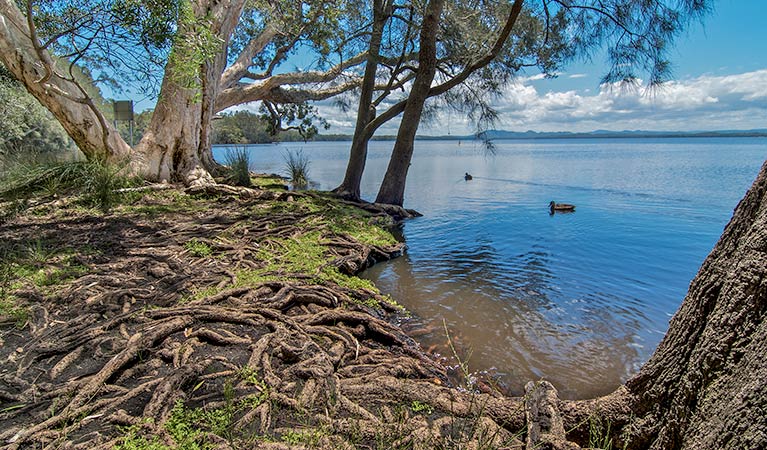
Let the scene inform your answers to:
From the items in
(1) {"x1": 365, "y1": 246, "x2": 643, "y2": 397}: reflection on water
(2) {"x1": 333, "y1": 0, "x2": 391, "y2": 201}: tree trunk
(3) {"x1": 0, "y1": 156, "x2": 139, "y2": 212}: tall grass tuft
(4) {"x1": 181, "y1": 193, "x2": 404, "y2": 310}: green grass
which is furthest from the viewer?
(2) {"x1": 333, "y1": 0, "x2": 391, "y2": 201}: tree trunk

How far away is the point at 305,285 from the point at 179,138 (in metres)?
7.47

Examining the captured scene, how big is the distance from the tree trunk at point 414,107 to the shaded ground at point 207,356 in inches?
224

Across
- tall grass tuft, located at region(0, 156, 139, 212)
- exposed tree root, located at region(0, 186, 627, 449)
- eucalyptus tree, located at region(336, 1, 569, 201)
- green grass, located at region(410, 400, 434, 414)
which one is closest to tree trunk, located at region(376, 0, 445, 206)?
eucalyptus tree, located at region(336, 1, 569, 201)

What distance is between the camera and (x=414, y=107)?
411 inches

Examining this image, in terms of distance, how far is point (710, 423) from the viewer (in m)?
1.46

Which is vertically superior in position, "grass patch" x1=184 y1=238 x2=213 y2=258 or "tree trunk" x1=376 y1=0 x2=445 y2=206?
"tree trunk" x1=376 y1=0 x2=445 y2=206

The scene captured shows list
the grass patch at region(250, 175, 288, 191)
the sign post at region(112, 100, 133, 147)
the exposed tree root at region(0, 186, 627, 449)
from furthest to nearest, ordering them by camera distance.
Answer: the grass patch at region(250, 175, 288, 191)
the sign post at region(112, 100, 133, 147)
the exposed tree root at region(0, 186, 627, 449)

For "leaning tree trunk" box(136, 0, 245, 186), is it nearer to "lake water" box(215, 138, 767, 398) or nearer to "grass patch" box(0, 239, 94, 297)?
"grass patch" box(0, 239, 94, 297)

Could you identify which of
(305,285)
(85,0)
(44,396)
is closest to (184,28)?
(85,0)

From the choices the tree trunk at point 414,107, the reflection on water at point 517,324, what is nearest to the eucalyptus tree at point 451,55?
the tree trunk at point 414,107

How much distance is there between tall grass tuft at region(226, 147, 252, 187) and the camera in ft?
37.9

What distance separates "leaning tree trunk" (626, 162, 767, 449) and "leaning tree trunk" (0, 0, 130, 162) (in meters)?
7.82

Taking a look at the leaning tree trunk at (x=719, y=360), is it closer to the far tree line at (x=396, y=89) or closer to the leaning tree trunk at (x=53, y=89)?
the far tree line at (x=396, y=89)

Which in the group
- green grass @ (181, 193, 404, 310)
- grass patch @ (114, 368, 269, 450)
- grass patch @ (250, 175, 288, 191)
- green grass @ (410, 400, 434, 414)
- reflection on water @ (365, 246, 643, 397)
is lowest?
reflection on water @ (365, 246, 643, 397)
